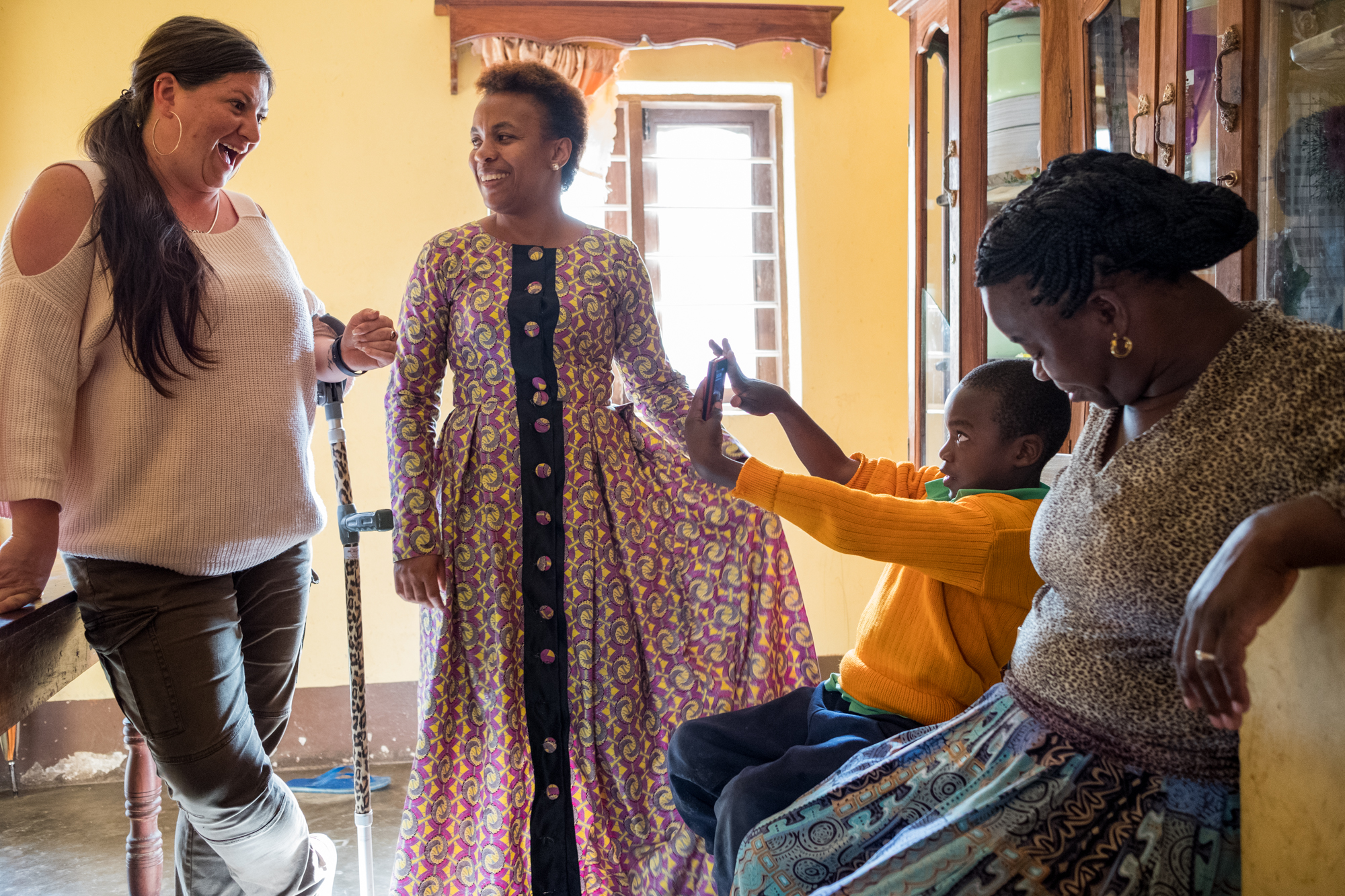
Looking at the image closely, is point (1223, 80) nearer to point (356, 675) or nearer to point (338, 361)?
point (338, 361)

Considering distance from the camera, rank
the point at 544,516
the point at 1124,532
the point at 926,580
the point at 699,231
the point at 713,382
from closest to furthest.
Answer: the point at 1124,532 < the point at 926,580 < the point at 713,382 < the point at 544,516 < the point at 699,231

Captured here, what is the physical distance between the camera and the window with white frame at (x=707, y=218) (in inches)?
145

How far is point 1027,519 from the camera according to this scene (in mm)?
1393

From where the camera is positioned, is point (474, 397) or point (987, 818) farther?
point (474, 397)

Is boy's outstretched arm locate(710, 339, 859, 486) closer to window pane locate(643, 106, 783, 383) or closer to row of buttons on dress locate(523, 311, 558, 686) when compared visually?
row of buttons on dress locate(523, 311, 558, 686)

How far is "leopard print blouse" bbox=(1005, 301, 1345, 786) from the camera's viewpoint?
917 millimetres

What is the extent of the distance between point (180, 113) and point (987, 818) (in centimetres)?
163

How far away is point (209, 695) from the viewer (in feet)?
5.25

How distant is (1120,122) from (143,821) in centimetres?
244

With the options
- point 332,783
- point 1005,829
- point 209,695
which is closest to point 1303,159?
point 1005,829

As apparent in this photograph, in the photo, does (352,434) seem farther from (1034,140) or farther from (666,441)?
(1034,140)

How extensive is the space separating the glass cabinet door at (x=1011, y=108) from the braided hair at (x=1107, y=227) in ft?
4.03

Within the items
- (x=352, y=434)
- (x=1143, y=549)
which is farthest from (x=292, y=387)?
(x=352, y=434)

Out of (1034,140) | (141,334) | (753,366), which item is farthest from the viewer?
(753,366)
